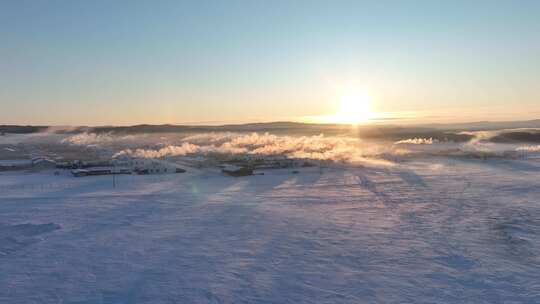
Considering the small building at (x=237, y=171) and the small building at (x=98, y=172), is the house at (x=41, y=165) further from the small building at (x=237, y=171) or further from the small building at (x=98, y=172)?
the small building at (x=237, y=171)

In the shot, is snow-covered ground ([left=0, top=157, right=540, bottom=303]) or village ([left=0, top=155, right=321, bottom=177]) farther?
village ([left=0, top=155, right=321, bottom=177])

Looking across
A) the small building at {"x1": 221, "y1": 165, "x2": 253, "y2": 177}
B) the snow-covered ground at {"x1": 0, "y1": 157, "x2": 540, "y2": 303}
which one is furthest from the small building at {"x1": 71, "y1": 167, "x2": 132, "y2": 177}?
the small building at {"x1": 221, "y1": 165, "x2": 253, "y2": 177}

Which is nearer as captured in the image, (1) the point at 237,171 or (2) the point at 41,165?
(1) the point at 237,171

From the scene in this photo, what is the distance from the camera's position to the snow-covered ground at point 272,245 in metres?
12.6

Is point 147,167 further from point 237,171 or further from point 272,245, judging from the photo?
point 272,245

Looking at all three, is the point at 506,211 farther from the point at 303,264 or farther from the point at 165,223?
the point at 165,223

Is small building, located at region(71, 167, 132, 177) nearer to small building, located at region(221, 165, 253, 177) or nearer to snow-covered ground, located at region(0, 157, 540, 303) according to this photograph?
snow-covered ground, located at region(0, 157, 540, 303)

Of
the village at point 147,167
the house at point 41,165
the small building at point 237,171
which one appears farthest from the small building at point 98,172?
the small building at point 237,171

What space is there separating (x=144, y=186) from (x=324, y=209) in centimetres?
1605

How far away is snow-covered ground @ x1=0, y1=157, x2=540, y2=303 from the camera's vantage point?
12617mm

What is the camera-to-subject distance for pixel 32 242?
57.2 ft

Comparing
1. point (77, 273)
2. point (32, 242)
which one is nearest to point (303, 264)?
point (77, 273)

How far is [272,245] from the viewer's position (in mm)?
16953

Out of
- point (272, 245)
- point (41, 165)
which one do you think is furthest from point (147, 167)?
point (272, 245)
